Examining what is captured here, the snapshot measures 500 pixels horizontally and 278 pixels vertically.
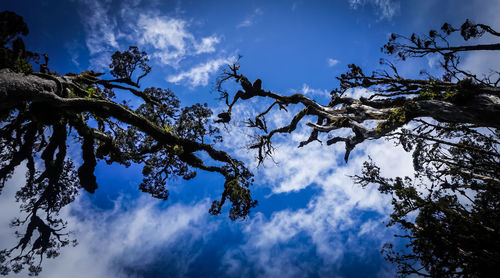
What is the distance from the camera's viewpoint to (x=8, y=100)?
552 centimetres

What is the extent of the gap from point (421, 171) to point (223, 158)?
9267 mm

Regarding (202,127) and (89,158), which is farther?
(202,127)

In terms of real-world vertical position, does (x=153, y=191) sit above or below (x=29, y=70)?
below

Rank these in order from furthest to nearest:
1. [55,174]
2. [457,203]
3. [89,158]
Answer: [55,174] < [89,158] < [457,203]

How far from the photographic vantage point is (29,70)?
6.21 meters

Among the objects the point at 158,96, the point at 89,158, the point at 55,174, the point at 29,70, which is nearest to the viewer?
the point at 29,70

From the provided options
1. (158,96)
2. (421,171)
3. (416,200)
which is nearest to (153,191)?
(158,96)

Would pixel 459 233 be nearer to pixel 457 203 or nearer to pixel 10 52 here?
pixel 457 203

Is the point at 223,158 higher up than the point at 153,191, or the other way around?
the point at 223,158

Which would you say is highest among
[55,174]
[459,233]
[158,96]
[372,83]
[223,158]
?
[158,96]

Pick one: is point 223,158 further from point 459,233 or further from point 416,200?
point 459,233

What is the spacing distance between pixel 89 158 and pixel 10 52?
4982 millimetres

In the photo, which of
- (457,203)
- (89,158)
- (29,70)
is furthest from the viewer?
(89,158)

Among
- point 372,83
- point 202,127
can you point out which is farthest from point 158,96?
point 372,83
